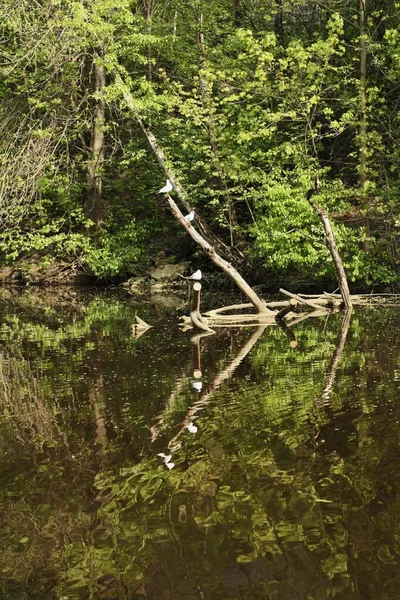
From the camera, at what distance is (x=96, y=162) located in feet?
101

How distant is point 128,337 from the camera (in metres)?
16.9

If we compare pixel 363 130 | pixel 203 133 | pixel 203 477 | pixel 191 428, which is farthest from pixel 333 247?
pixel 203 477

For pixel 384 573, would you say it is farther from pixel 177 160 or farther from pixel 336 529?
pixel 177 160

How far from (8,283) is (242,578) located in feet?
97.7

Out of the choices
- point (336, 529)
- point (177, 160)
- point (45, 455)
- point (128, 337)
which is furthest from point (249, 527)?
point (177, 160)

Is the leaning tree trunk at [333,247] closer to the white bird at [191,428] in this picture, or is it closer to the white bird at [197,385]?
the white bird at [197,385]

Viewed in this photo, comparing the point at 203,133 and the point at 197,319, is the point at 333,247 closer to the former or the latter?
the point at 197,319

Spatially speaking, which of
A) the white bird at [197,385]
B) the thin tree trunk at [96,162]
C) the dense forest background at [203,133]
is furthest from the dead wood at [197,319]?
the thin tree trunk at [96,162]

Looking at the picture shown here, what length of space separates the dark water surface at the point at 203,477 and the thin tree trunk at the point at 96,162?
59.7 feet

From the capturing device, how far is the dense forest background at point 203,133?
77.8ft

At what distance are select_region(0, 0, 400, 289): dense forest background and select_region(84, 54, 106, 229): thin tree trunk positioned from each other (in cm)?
6

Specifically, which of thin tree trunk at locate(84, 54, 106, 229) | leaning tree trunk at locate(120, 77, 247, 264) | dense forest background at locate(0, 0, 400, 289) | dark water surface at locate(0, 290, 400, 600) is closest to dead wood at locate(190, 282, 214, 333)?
dark water surface at locate(0, 290, 400, 600)

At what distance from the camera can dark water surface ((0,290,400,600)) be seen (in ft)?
17.5

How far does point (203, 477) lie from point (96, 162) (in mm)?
25154
